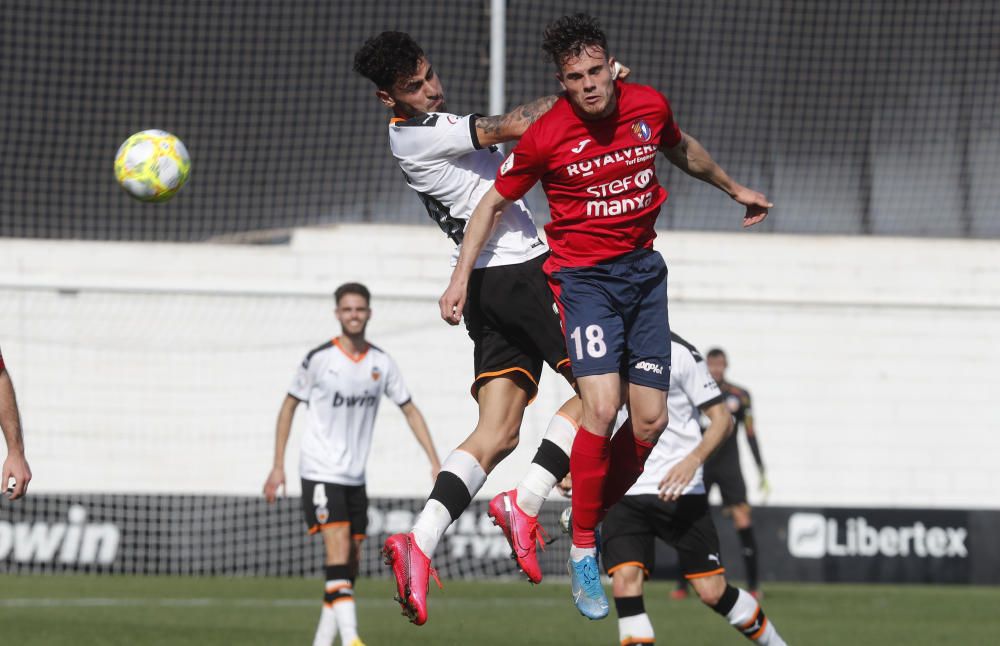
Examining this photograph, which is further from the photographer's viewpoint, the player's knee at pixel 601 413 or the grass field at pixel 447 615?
the grass field at pixel 447 615

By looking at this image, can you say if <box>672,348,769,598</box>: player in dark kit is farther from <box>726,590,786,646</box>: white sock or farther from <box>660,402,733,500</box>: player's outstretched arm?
<box>726,590,786,646</box>: white sock

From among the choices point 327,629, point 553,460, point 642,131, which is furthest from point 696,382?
point 327,629

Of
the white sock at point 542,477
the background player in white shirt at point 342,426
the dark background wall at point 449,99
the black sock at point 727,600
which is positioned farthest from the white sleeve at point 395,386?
the dark background wall at point 449,99

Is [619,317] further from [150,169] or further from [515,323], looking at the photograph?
[150,169]

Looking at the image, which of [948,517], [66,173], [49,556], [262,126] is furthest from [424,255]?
[948,517]

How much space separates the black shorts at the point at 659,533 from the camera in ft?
27.7

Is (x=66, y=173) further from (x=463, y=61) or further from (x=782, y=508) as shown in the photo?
(x=782, y=508)

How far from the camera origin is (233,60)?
716 inches

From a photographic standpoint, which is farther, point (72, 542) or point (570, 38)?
point (72, 542)

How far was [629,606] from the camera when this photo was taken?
798cm

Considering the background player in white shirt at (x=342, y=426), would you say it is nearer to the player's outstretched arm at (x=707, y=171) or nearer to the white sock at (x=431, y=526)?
the white sock at (x=431, y=526)

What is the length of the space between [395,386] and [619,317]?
17.3 ft

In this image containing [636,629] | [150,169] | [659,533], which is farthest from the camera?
[659,533]

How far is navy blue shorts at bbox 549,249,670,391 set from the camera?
246 inches
